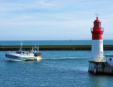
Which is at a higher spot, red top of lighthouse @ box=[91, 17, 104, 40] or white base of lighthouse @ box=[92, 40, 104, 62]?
red top of lighthouse @ box=[91, 17, 104, 40]

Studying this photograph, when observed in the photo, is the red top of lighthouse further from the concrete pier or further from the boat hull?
the boat hull

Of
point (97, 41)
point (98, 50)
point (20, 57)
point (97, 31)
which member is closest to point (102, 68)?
point (98, 50)

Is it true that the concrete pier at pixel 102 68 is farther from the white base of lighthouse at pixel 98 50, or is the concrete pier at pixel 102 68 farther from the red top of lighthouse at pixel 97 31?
the red top of lighthouse at pixel 97 31

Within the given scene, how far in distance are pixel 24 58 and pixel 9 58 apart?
12.5ft

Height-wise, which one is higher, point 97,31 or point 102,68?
point 97,31

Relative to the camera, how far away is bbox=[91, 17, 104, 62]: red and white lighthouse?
39312mm

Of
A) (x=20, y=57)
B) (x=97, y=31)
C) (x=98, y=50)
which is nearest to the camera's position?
(x=97, y=31)

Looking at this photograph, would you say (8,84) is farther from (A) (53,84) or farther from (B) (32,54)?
(B) (32,54)

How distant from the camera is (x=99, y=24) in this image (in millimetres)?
39719

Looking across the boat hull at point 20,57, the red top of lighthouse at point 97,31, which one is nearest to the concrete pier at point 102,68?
the red top of lighthouse at point 97,31

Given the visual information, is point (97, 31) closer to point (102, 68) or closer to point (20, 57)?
point (102, 68)

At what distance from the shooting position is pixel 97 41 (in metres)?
39.4

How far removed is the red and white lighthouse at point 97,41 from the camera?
3931 centimetres

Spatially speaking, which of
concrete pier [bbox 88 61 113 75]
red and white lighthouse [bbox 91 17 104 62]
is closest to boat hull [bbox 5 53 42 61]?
concrete pier [bbox 88 61 113 75]
